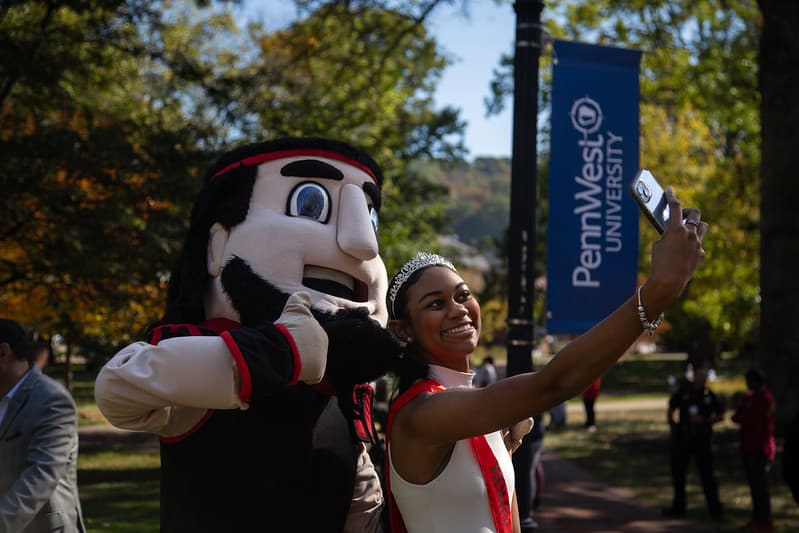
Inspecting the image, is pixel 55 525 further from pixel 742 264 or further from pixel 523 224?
pixel 742 264

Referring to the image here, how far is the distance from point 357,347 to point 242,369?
763 mm

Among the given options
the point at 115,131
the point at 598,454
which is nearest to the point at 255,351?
the point at 115,131

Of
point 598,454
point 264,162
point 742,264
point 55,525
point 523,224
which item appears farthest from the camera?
point 742,264

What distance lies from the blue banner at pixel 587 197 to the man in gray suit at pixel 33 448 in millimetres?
2797

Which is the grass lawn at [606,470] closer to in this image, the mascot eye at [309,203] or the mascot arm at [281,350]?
the mascot eye at [309,203]

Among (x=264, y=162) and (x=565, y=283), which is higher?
(x=264, y=162)

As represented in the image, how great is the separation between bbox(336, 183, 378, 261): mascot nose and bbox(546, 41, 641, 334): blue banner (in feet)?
6.79

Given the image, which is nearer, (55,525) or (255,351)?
(255,351)

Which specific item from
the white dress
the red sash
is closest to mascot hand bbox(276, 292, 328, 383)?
the red sash

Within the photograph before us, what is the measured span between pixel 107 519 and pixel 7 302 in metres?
5.38

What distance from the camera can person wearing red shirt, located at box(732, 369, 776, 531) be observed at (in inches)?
373

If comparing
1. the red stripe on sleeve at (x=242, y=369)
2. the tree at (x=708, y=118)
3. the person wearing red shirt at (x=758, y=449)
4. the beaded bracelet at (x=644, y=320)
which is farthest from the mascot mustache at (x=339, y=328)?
the tree at (x=708, y=118)

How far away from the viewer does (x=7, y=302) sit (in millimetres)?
13641

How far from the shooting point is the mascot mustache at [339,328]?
11.0 feet
